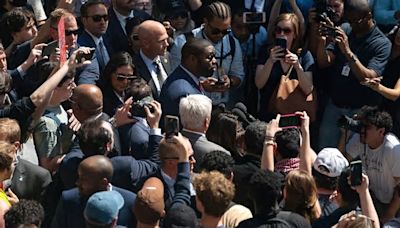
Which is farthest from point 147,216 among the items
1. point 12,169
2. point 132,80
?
point 132,80

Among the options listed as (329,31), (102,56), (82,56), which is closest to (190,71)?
(102,56)

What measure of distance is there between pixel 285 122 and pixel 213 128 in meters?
0.59

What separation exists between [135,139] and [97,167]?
1.26 m

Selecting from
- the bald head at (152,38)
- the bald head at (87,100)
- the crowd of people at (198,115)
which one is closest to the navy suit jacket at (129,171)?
the crowd of people at (198,115)

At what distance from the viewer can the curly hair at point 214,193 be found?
5930 millimetres

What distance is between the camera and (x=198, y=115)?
Answer: 24.1 ft

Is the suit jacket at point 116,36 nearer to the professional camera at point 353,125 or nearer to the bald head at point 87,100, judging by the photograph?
the bald head at point 87,100

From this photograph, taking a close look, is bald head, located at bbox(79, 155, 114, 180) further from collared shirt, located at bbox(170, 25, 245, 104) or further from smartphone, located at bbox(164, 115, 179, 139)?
collared shirt, located at bbox(170, 25, 245, 104)

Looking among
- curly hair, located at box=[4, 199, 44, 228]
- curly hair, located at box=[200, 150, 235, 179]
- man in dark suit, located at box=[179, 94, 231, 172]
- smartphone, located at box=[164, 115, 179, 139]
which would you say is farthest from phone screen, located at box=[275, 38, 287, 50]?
curly hair, located at box=[4, 199, 44, 228]

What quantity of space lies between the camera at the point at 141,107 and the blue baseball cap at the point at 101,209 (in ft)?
5.13

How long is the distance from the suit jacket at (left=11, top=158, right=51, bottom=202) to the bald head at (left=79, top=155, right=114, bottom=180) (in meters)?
0.83

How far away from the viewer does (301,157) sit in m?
7.16

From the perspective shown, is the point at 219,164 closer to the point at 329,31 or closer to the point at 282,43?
the point at 282,43

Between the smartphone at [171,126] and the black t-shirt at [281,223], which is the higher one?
the smartphone at [171,126]
